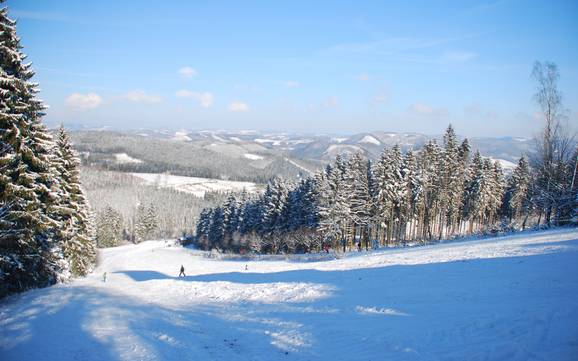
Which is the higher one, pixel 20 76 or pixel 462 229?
pixel 20 76

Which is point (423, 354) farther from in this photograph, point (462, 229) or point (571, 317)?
point (462, 229)

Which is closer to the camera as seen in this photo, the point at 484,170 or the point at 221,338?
the point at 221,338

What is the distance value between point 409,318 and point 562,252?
433 inches

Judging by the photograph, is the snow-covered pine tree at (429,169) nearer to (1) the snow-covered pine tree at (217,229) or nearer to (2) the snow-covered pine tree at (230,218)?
(2) the snow-covered pine tree at (230,218)

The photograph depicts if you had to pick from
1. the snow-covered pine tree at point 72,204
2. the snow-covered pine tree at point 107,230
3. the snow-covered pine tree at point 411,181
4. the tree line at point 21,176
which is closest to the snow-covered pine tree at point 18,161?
the tree line at point 21,176

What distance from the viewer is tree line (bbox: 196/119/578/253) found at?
42.4 m

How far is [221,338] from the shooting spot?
1312 centimetres

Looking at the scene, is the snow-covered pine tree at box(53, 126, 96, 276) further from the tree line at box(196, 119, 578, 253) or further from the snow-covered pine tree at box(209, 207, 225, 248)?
the snow-covered pine tree at box(209, 207, 225, 248)

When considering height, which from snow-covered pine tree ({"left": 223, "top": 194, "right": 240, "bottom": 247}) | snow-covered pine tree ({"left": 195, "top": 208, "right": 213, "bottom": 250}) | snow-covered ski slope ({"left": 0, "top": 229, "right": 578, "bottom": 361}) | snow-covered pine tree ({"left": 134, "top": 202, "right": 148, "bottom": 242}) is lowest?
snow-covered pine tree ({"left": 134, "top": 202, "right": 148, "bottom": 242})

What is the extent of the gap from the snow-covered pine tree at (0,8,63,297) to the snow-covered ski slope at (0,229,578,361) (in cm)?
209

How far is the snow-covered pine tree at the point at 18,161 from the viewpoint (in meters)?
15.5

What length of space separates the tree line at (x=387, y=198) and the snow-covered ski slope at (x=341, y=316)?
2079cm

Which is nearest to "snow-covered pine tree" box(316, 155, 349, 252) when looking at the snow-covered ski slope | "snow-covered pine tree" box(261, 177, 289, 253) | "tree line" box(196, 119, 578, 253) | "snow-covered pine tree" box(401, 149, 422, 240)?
"tree line" box(196, 119, 578, 253)

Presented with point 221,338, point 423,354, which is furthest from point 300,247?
point 423,354
